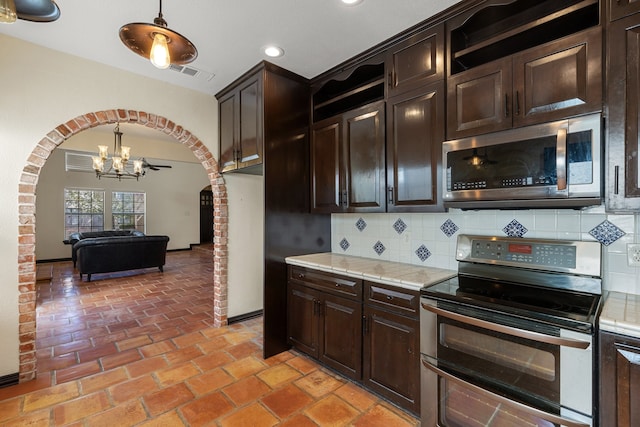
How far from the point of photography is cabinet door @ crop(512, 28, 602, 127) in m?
1.48

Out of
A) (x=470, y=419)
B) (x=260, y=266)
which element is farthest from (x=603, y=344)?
(x=260, y=266)

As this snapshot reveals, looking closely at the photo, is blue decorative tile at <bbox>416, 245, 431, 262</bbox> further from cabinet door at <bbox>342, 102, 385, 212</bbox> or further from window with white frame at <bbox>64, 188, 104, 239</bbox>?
window with white frame at <bbox>64, 188, 104, 239</bbox>

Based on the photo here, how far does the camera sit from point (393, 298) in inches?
78.4

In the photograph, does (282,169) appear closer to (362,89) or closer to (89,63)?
(362,89)

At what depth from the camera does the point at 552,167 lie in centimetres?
157

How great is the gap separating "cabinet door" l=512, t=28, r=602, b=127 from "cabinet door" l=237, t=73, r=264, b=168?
2.00 m

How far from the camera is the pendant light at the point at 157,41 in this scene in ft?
4.64

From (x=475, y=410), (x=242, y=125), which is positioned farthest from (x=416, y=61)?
(x=475, y=410)

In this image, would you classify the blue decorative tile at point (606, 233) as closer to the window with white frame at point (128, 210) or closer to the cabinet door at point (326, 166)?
the cabinet door at point (326, 166)

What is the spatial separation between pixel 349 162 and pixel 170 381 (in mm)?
2326

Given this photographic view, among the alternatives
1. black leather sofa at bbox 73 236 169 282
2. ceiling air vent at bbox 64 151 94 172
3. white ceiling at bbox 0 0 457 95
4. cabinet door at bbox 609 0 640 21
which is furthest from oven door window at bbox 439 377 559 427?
ceiling air vent at bbox 64 151 94 172

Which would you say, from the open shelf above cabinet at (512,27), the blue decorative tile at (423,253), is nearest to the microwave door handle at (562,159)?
the open shelf above cabinet at (512,27)

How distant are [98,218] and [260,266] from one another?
762cm

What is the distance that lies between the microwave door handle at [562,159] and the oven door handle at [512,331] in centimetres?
75
